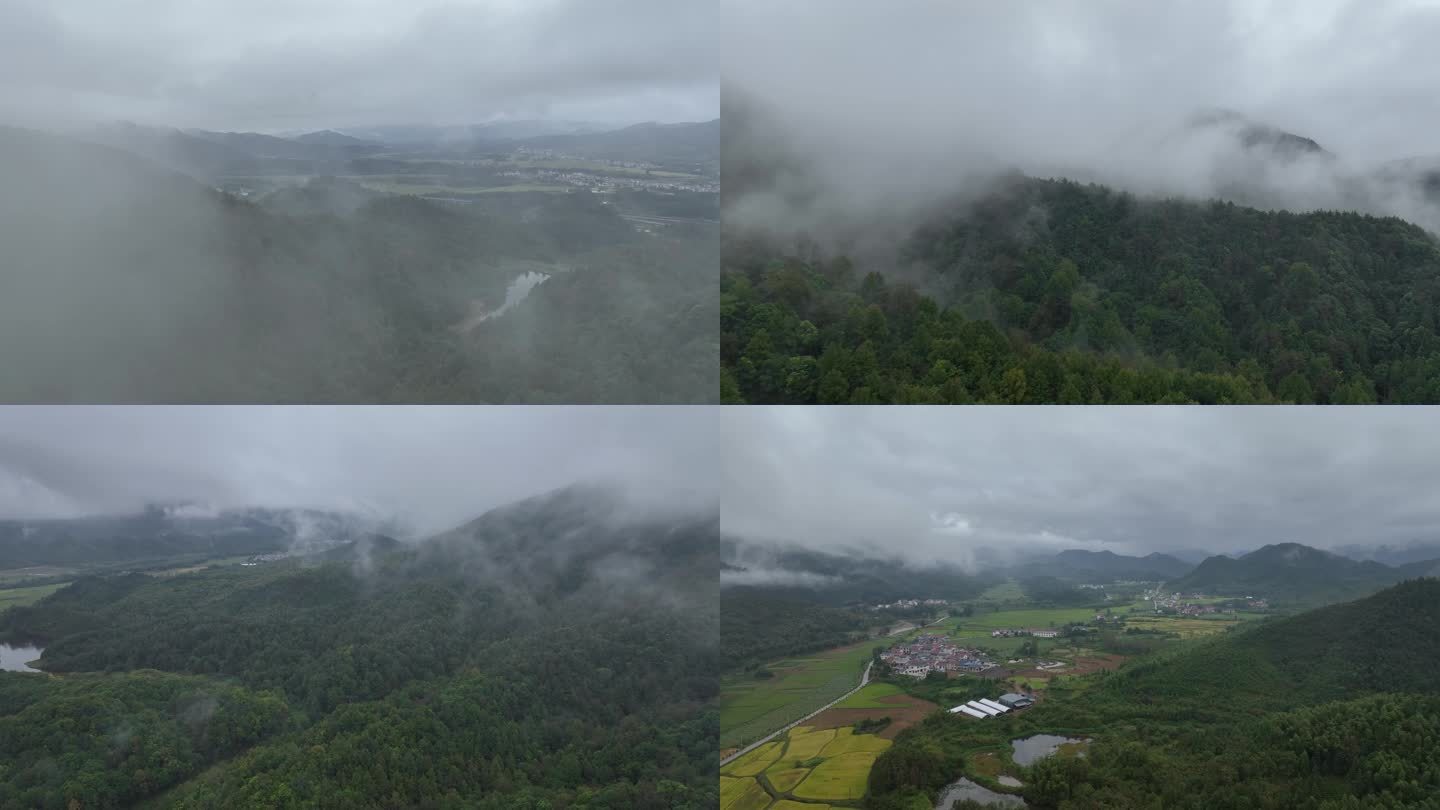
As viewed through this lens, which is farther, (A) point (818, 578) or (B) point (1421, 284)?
(B) point (1421, 284)

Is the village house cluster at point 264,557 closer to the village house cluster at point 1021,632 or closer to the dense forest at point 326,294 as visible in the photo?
the dense forest at point 326,294

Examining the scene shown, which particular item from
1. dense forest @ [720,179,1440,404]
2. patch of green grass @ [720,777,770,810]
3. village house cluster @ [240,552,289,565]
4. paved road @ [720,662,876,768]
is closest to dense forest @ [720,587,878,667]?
paved road @ [720,662,876,768]

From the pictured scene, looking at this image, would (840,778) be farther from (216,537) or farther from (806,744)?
(216,537)

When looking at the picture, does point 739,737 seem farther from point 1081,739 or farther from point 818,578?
point 1081,739

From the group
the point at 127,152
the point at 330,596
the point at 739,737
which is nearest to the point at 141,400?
the point at 330,596

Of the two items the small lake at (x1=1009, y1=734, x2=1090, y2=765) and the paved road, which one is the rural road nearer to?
the paved road

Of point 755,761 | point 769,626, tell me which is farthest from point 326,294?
point 755,761
